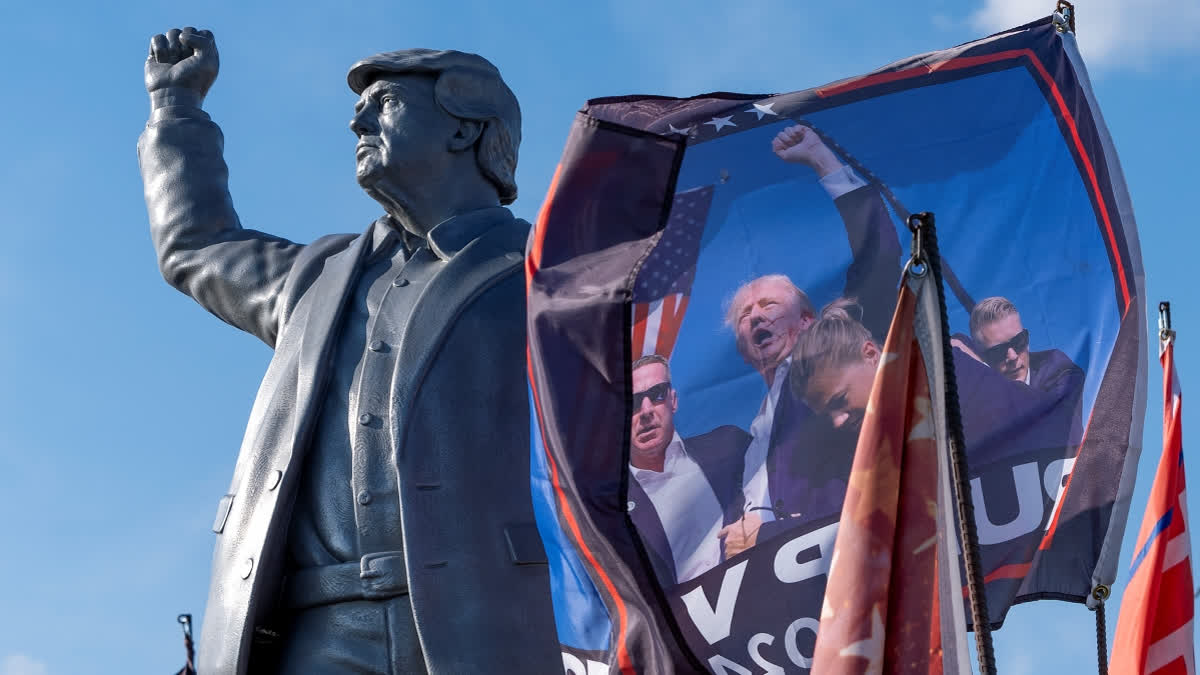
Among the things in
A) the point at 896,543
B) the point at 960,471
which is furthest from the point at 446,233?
the point at 960,471

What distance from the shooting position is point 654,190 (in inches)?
328

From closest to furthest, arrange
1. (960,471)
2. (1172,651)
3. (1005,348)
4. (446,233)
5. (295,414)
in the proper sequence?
1. (960,471)
2. (1005,348)
3. (295,414)
4. (446,233)
5. (1172,651)

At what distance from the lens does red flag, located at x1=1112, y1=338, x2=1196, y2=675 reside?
10.3 metres

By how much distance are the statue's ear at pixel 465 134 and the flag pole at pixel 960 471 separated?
2.86 m

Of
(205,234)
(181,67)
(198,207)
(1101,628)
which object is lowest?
(1101,628)

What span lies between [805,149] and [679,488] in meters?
1.44

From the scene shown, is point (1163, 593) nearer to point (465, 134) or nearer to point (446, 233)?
point (446, 233)

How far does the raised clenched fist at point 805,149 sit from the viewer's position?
8.61 metres

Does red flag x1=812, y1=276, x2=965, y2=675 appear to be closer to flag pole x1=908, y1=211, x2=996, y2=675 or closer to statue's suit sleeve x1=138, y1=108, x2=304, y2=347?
flag pole x1=908, y1=211, x2=996, y2=675

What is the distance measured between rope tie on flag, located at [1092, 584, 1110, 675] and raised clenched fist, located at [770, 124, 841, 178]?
1.80 meters

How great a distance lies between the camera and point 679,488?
26.5 ft

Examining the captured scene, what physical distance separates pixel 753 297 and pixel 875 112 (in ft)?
3.01

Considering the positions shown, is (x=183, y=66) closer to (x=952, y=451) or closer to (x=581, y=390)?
(x=581, y=390)

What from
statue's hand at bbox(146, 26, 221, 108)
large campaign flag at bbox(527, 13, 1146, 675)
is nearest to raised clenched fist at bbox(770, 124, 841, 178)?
large campaign flag at bbox(527, 13, 1146, 675)
